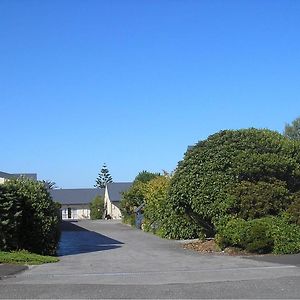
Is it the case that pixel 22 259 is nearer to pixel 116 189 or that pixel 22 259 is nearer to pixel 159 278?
pixel 159 278

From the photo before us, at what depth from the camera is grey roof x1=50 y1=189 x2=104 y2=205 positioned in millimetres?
99631

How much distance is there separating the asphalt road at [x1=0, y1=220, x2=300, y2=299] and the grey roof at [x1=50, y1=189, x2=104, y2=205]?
80.1 metres

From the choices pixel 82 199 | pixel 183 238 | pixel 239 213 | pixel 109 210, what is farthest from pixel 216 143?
pixel 82 199

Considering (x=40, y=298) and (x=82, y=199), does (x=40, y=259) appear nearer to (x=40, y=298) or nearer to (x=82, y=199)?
(x=40, y=298)

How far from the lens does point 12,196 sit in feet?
64.4

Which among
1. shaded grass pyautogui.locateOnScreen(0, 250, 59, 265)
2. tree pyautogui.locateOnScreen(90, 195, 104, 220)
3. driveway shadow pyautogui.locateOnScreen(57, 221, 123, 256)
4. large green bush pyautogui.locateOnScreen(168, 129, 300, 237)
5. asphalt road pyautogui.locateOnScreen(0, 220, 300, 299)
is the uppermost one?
tree pyautogui.locateOnScreen(90, 195, 104, 220)

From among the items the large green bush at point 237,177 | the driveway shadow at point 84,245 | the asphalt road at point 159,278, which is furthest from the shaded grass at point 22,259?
the large green bush at point 237,177

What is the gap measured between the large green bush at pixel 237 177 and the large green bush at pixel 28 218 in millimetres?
6222

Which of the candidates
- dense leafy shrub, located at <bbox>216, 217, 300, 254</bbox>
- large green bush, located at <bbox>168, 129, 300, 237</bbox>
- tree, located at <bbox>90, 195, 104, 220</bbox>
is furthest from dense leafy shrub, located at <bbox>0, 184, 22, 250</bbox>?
tree, located at <bbox>90, 195, 104, 220</bbox>

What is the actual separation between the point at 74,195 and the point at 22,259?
85782mm

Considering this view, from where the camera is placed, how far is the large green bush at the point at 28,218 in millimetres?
19391

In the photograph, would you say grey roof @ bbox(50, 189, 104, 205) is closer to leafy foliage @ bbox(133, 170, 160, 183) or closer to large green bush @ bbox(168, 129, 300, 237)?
leafy foliage @ bbox(133, 170, 160, 183)

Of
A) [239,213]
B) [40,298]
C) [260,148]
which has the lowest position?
[40,298]

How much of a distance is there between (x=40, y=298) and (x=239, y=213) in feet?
42.4
